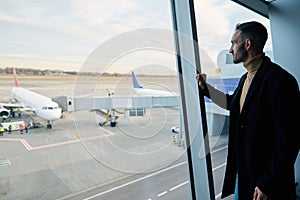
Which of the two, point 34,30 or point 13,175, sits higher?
point 34,30

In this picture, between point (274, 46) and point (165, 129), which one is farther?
point (274, 46)

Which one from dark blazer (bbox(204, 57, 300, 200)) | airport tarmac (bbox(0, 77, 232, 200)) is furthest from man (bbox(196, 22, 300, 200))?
airport tarmac (bbox(0, 77, 232, 200))

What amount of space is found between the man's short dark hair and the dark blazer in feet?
0.33

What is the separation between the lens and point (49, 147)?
1.06 meters

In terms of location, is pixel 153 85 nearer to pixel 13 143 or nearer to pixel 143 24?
pixel 143 24

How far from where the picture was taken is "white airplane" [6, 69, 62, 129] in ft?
3.18

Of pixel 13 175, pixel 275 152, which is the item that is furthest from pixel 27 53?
pixel 275 152

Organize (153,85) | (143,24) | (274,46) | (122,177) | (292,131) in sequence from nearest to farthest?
(292,131), (122,177), (143,24), (153,85), (274,46)

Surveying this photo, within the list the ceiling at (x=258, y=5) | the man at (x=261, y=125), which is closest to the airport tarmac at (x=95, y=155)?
the man at (x=261, y=125)

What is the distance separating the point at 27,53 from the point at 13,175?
0.54 m

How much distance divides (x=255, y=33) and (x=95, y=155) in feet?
3.47

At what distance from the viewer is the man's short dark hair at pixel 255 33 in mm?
1006

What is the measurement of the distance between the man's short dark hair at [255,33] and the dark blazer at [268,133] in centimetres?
10

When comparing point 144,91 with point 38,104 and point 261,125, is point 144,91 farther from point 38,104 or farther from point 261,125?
point 261,125
